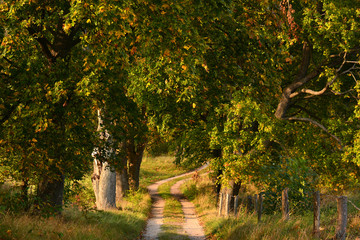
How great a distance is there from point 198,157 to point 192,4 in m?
18.4

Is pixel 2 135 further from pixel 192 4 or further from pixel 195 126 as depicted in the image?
pixel 195 126

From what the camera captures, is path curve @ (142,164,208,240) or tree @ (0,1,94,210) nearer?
tree @ (0,1,94,210)

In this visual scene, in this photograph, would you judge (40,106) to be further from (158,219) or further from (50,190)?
(158,219)

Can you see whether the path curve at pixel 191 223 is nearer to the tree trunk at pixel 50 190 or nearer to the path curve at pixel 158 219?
the path curve at pixel 158 219

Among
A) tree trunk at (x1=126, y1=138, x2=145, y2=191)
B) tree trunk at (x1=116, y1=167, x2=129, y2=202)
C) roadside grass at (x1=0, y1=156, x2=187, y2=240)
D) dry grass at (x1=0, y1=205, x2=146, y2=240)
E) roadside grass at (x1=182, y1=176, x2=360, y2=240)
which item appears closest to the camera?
dry grass at (x1=0, y1=205, x2=146, y2=240)

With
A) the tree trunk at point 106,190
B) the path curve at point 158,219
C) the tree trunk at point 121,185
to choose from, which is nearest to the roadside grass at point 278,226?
the path curve at point 158,219

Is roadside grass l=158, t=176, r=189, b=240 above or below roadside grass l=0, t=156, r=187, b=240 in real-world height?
below

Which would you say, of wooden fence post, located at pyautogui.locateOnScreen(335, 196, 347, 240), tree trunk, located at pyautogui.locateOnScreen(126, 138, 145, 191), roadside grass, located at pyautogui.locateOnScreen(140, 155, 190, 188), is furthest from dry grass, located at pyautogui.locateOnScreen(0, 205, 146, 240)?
roadside grass, located at pyautogui.locateOnScreen(140, 155, 190, 188)

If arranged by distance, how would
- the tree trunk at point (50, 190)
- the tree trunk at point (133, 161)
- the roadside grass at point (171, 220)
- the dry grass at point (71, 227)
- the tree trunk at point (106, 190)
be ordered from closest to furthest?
the dry grass at point (71, 227) → the tree trunk at point (50, 190) → the roadside grass at point (171, 220) → the tree trunk at point (106, 190) → the tree trunk at point (133, 161)

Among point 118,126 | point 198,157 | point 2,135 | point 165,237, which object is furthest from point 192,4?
point 198,157

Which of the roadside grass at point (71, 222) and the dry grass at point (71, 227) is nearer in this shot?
the dry grass at point (71, 227)

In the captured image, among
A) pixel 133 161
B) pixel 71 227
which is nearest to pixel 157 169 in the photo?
pixel 133 161

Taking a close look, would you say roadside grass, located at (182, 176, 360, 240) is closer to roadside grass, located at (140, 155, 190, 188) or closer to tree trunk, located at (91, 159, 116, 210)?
tree trunk, located at (91, 159, 116, 210)

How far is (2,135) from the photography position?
8.48 m
